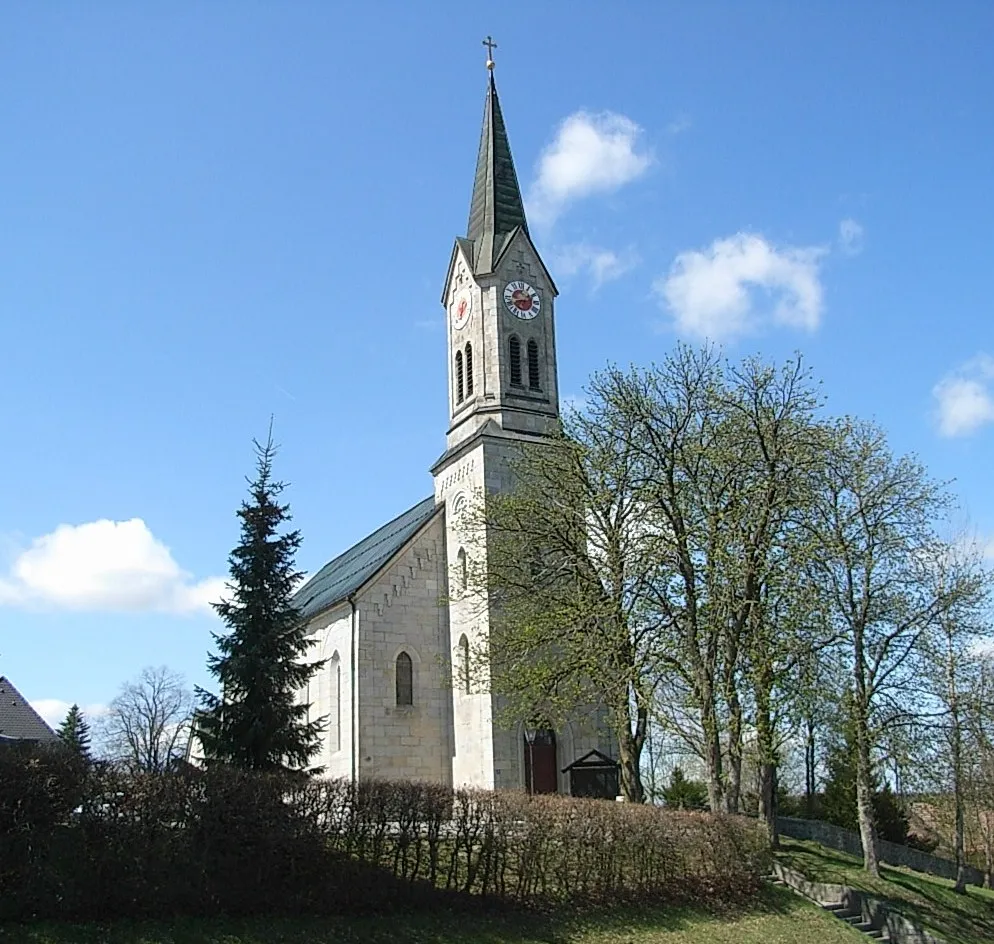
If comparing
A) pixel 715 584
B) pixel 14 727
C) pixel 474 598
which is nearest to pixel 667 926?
pixel 715 584

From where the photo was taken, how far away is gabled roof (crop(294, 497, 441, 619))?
35906 millimetres

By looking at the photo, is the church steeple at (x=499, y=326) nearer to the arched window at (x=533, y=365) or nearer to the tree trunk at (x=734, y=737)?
the arched window at (x=533, y=365)

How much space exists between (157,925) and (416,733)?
64.1 feet

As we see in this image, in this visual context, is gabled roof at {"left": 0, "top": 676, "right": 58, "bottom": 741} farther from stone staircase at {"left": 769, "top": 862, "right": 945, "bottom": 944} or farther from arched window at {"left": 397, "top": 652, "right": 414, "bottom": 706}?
stone staircase at {"left": 769, "top": 862, "right": 945, "bottom": 944}

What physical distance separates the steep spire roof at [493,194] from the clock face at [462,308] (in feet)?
3.67

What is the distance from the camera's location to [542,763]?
32.2 m

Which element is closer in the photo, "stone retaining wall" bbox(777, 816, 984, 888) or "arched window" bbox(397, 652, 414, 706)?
"stone retaining wall" bbox(777, 816, 984, 888)

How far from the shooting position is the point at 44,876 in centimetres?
1398

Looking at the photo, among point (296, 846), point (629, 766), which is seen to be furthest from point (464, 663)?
point (296, 846)

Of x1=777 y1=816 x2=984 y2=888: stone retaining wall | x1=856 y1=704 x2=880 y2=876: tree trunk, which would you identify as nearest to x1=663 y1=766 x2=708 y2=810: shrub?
x1=777 y1=816 x2=984 y2=888: stone retaining wall

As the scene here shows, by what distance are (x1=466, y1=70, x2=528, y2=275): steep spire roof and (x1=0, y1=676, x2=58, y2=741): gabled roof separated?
27.2 m

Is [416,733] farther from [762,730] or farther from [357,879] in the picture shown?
[357,879]

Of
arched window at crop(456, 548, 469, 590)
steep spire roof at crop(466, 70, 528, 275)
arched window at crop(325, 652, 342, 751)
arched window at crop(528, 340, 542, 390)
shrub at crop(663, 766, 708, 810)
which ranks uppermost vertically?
steep spire roof at crop(466, 70, 528, 275)

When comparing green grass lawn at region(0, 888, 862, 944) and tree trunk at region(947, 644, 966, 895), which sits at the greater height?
tree trunk at region(947, 644, 966, 895)
